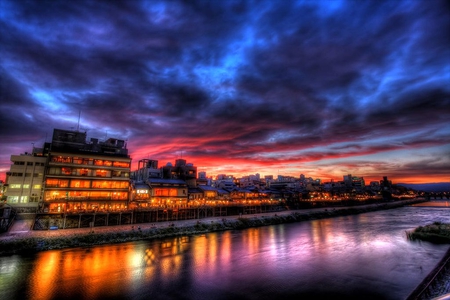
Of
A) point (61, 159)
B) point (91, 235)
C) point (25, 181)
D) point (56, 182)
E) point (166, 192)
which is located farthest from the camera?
point (166, 192)

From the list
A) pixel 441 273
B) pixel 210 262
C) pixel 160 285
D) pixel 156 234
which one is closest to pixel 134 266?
pixel 160 285

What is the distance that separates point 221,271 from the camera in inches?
1170

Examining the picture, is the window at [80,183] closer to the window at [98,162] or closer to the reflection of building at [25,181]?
the window at [98,162]

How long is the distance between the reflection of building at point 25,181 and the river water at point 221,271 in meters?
34.4

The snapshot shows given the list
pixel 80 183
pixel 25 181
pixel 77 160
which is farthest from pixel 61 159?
pixel 25 181

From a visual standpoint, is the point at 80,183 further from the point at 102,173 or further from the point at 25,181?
the point at 25,181

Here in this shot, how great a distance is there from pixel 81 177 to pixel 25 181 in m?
15.8

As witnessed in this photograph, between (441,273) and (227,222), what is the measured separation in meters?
45.4

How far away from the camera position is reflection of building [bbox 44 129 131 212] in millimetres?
54969

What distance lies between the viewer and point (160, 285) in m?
25.0

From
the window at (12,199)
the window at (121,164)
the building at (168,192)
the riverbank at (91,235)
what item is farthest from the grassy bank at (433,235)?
the window at (12,199)

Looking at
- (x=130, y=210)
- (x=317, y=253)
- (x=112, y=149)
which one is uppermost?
(x=112, y=149)

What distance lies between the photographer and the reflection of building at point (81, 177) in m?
55.0

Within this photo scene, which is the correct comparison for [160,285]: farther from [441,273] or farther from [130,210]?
[130,210]
